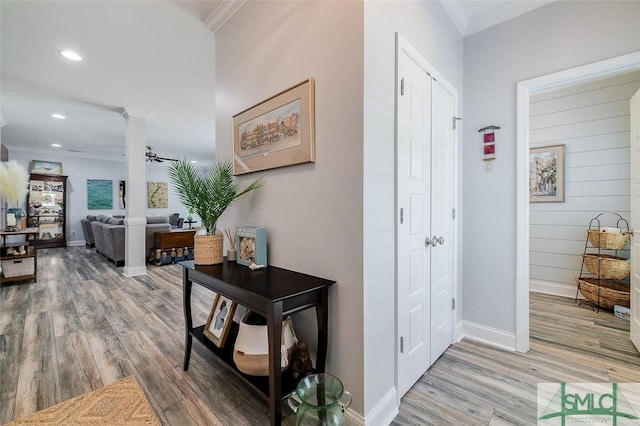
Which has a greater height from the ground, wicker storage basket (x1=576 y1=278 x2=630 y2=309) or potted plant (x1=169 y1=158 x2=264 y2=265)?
potted plant (x1=169 y1=158 x2=264 y2=265)

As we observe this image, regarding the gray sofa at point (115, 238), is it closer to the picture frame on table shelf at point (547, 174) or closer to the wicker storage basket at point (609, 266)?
the picture frame on table shelf at point (547, 174)

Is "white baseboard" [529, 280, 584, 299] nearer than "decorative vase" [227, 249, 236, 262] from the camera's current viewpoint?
No

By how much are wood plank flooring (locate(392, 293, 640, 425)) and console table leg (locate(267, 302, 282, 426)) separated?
685mm

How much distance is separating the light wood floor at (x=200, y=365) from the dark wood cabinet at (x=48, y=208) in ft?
17.4

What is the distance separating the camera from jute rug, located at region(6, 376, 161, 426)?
1428mm

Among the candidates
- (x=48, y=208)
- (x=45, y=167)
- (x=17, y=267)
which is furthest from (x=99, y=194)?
(x=17, y=267)

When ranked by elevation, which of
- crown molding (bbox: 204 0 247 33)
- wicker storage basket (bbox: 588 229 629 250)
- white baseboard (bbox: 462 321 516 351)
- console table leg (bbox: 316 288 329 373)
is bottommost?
white baseboard (bbox: 462 321 516 351)

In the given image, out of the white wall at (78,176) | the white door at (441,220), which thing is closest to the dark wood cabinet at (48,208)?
the white wall at (78,176)

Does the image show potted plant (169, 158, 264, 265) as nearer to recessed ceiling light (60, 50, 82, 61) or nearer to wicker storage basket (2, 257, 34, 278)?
recessed ceiling light (60, 50, 82, 61)

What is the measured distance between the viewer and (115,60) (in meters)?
2.91

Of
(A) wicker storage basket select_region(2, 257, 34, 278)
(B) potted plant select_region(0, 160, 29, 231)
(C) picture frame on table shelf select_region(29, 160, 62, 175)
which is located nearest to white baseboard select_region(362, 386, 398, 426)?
(B) potted plant select_region(0, 160, 29, 231)

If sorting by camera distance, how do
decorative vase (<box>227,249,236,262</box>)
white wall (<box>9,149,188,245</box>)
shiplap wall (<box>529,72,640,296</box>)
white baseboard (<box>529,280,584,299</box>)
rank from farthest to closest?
white wall (<box>9,149,188,245</box>) < white baseboard (<box>529,280,584,299</box>) < shiplap wall (<box>529,72,640,296</box>) < decorative vase (<box>227,249,236,262</box>)

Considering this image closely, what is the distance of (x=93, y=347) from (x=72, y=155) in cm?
800

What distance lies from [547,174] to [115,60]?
5.33 m
